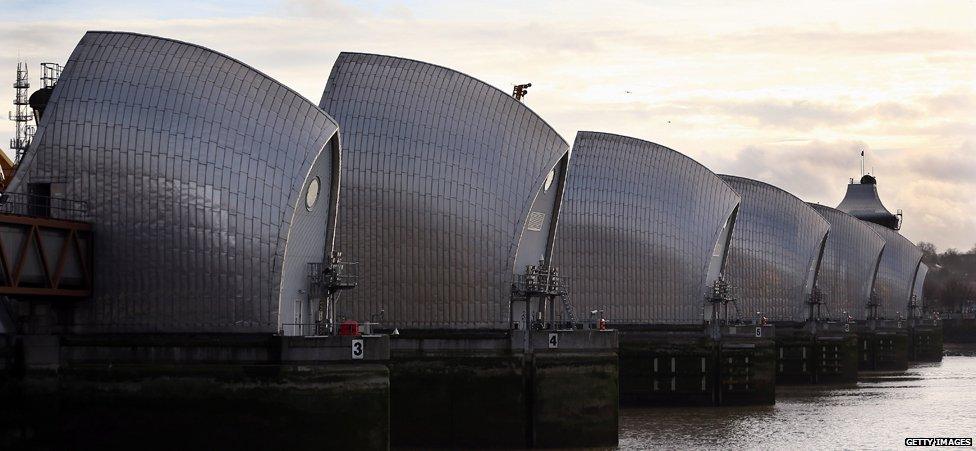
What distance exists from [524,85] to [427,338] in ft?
160

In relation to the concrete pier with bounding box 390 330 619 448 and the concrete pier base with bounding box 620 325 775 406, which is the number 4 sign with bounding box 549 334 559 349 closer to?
the concrete pier with bounding box 390 330 619 448

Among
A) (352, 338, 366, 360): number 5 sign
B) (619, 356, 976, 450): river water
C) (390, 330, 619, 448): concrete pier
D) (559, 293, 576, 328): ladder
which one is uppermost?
Answer: (559, 293, 576, 328): ladder

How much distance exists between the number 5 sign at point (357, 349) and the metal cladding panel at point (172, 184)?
4.18m

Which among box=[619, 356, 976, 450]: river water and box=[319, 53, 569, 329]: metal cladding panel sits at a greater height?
box=[319, 53, 569, 329]: metal cladding panel

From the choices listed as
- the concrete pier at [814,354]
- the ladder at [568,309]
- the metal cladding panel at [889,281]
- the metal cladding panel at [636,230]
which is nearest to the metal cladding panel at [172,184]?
the ladder at [568,309]

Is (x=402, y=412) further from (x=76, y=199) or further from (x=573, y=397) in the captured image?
(x=76, y=199)

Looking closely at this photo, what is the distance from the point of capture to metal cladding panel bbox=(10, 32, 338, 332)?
66.2 metres

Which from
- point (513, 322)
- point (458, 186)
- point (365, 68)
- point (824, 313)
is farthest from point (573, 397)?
point (824, 313)

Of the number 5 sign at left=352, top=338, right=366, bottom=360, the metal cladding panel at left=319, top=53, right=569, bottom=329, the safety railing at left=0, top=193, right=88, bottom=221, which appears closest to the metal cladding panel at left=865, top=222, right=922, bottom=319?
the metal cladding panel at left=319, top=53, right=569, bottom=329

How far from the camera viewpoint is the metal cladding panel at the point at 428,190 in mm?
81438

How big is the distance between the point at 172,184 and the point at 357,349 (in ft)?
34.4

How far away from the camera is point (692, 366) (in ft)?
348

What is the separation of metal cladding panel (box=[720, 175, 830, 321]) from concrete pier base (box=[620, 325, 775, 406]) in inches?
700

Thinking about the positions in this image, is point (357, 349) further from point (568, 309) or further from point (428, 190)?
point (568, 309)
